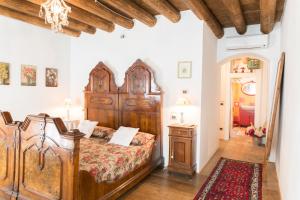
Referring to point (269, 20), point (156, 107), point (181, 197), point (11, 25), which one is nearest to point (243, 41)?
point (269, 20)

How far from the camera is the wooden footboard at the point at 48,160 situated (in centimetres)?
222

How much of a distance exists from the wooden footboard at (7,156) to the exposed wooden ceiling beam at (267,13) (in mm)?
3745

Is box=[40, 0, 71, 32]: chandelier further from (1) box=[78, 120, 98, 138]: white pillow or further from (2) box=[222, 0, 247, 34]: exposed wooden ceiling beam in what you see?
(1) box=[78, 120, 98, 138]: white pillow

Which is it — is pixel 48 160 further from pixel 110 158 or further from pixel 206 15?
pixel 206 15

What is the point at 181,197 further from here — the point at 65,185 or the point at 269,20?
the point at 269,20

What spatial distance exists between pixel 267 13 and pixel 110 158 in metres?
3.27

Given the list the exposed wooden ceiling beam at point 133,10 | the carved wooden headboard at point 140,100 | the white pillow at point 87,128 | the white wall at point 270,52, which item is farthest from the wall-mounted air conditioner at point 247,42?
the white pillow at point 87,128

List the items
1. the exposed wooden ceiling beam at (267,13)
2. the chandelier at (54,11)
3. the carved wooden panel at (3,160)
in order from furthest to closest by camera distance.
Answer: the exposed wooden ceiling beam at (267,13), the carved wooden panel at (3,160), the chandelier at (54,11)

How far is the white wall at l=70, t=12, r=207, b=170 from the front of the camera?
388 centimetres

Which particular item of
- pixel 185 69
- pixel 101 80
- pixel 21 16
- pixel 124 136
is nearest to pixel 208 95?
pixel 185 69

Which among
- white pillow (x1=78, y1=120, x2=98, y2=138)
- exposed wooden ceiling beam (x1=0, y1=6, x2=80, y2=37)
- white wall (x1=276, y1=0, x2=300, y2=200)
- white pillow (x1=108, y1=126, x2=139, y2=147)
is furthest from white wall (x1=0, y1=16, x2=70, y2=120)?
white wall (x1=276, y1=0, x2=300, y2=200)

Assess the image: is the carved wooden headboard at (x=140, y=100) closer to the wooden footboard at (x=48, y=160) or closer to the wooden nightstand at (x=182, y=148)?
the wooden nightstand at (x=182, y=148)

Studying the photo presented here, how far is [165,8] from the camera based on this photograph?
3.42 metres

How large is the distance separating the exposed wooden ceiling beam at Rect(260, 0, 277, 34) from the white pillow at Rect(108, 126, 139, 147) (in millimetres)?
2860
